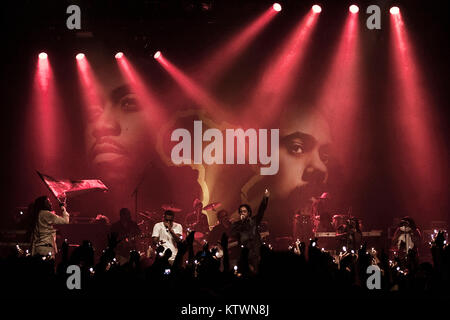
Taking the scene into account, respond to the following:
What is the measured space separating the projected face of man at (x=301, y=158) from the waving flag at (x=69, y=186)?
4.51 m

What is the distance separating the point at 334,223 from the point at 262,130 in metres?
3.20

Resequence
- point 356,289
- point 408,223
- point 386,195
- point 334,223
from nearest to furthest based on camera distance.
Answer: point 356,289 < point 408,223 < point 334,223 < point 386,195

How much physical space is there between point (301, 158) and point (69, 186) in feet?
19.4

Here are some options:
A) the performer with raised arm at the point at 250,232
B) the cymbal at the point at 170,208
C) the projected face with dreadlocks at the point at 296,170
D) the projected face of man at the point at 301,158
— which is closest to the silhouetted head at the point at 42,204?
the performer with raised arm at the point at 250,232

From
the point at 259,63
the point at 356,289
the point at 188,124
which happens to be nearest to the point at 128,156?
the point at 188,124

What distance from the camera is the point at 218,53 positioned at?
13.8m

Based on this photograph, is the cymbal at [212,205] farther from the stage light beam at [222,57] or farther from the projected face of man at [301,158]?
the stage light beam at [222,57]

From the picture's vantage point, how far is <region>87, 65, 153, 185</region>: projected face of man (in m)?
13.5

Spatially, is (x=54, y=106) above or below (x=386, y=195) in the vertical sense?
above

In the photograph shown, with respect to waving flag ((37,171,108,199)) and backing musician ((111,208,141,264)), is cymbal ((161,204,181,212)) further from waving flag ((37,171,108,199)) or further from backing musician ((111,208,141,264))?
backing musician ((111,208,141,264))

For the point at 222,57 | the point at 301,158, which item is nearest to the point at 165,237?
the point at 301,158

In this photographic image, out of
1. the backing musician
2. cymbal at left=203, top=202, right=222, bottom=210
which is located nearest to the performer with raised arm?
the backing musician

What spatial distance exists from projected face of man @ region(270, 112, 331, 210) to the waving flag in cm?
451

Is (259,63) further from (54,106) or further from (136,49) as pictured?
(54,106)
